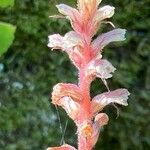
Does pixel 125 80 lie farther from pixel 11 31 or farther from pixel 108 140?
pixel 11 31

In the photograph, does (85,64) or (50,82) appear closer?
(85,64)

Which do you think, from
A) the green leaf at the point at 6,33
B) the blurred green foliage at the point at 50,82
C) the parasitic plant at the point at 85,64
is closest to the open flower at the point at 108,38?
the parasitic plant at the point at 85,64

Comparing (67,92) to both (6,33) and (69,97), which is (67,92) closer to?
(69,97)

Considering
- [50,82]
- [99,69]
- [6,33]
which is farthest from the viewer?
[50,82]

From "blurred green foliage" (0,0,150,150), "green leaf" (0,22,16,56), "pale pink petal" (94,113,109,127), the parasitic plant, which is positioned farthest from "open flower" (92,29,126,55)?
"blurred green foliage" (0,0,150,150)

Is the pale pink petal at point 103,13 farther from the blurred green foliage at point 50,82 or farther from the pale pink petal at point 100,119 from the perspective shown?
the blurred green foliage at point 50,82

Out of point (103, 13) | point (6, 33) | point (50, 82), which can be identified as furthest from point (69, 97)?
point (50, 82)
